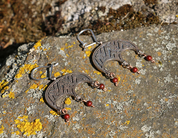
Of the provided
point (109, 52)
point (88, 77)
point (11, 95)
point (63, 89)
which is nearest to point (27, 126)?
point (11, 95)

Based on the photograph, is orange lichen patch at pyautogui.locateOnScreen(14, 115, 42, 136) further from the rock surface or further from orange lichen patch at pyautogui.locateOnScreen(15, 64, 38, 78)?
orange lichen patch at pyautogui.locateOnScreen(15, 64, 38, 78)

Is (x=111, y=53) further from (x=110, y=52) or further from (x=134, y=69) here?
(x=134, y=69)

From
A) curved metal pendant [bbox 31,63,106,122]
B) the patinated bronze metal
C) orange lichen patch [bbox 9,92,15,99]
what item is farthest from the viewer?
the patinated bronze metal

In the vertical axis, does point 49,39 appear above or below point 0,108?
above

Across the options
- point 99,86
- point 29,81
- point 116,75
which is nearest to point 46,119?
point 29,81

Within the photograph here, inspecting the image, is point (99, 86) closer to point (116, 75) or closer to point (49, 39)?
point (116, 75)

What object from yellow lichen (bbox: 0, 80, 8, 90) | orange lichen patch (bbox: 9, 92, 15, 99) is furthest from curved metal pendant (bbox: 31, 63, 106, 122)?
A: yellow lichen (bbox: 0, 80, 8, 90)
